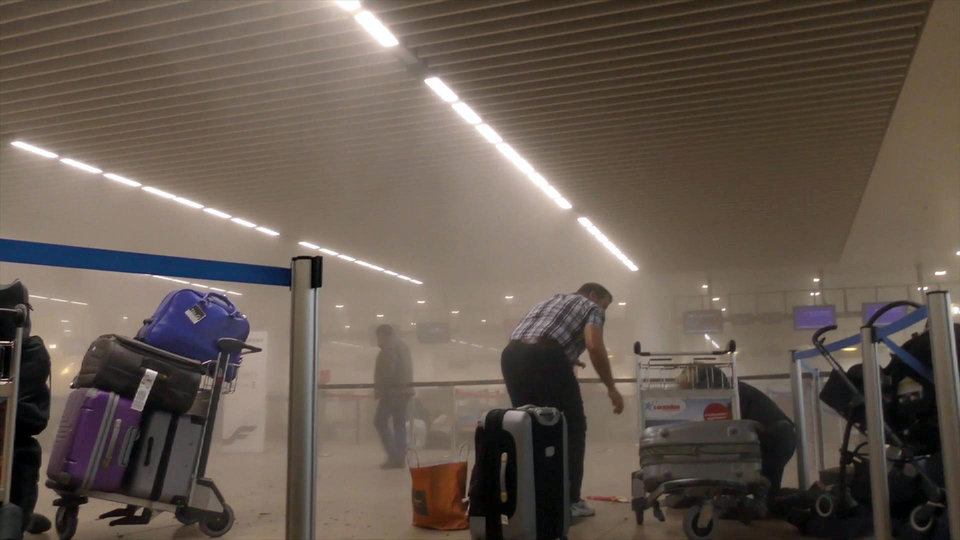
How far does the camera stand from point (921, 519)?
113 inches

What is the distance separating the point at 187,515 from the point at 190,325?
2.70ft

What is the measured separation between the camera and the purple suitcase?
301cm

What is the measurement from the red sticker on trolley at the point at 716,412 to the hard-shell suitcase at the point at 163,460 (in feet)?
8.67

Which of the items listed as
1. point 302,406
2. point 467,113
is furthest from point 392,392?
point 302,406

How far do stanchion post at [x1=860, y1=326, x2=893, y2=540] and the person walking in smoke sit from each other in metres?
4.45

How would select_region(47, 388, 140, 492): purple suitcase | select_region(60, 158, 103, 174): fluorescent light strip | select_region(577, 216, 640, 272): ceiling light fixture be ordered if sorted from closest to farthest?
1. select_region(47, 388, 140, 492): purple suitcase
2. select_region(60, 158, 103, 174): fluorescent light strip
3. select_region(577, 216, 640, 272): ceiling light fixture

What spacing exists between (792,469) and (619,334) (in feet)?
17.3

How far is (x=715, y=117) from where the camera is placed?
19.6 ft

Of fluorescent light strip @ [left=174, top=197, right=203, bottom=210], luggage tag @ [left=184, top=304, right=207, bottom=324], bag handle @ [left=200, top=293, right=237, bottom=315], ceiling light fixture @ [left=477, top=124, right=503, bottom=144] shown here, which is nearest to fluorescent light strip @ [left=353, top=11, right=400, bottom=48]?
ceiling light fixture @ [left=477, top=124, right=503, bottom=144]

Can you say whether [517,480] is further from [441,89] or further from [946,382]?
[441,89]

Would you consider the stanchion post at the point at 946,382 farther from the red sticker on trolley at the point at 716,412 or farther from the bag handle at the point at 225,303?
the bag handle at the point at 225,303

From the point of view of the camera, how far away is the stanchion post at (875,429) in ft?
8.87

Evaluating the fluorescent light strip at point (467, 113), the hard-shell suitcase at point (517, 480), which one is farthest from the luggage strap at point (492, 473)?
the fluorescent light strip at point (467, 113)

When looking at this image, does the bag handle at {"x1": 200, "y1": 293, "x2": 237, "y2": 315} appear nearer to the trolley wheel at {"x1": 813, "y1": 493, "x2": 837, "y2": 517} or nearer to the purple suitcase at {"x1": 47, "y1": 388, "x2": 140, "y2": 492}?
the purple suitcase at {"x1": 47, "y1": 388, "x2": 140, "y2": 492}
